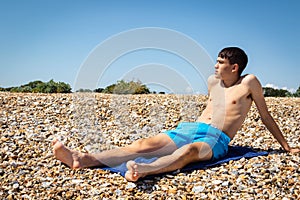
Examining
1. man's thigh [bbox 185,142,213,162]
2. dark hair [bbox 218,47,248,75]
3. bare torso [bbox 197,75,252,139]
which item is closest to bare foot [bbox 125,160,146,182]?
man's thigh [bbox 185,142,213,162]

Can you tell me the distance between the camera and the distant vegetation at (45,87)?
9.12 meters

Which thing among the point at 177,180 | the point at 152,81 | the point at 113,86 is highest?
the point at 113,86

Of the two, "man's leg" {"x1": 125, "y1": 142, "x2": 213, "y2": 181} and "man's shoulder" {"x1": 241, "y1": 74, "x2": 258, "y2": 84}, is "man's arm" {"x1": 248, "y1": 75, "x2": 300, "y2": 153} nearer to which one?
"man's shoulder" {"x1": 241, "y1": 74, "x2": 258, "y2": 84}

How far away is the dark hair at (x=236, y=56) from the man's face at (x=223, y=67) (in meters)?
0.04

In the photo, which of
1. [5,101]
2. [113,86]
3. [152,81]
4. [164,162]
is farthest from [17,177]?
[113,86]

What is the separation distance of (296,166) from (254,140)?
4.19 ft

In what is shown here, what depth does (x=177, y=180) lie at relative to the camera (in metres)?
3.52

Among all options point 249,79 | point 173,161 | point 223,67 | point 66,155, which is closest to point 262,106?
point 249,79

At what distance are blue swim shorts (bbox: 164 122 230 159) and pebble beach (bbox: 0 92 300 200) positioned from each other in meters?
0.22

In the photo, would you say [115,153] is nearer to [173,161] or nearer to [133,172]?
[133,172]

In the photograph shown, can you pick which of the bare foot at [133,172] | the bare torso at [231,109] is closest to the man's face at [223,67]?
the bare torso at [231,109]

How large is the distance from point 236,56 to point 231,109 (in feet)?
1.97

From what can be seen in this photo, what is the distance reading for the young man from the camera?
3.68 meters

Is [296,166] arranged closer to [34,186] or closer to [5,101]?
[34,186]
